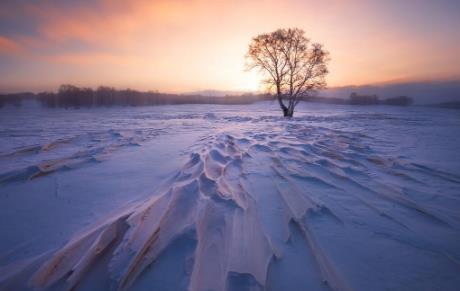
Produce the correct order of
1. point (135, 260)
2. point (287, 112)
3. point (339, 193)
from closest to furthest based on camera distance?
point (135, 260) < point (339, 193) < point (287, 112)

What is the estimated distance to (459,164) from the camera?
434cm

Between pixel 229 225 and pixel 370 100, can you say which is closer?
pixel 229 225

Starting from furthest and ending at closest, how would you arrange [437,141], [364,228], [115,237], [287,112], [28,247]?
[287,112], [437,141], [364,228], [115,237], [28,247]

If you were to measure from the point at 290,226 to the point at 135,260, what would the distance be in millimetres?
1474

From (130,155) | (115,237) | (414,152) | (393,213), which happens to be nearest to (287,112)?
(414,152)

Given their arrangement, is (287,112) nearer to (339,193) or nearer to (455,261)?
(339,193)

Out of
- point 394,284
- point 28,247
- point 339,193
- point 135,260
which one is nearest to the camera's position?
point 394,284

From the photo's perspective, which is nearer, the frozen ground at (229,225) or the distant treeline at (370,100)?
the frozen ground at (229,225)

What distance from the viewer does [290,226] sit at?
90.7 inches

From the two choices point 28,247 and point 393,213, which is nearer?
point 28,247

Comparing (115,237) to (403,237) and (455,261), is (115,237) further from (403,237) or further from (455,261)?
(455,261)

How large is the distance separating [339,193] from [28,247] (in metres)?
3.47

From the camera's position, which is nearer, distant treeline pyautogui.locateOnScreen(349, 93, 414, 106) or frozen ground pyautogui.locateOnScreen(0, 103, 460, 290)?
frozen ground pyautogui.locateOnScreen(0, 103, 460, 290)

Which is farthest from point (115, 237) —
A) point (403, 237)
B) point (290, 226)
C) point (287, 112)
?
point (287, 112)
